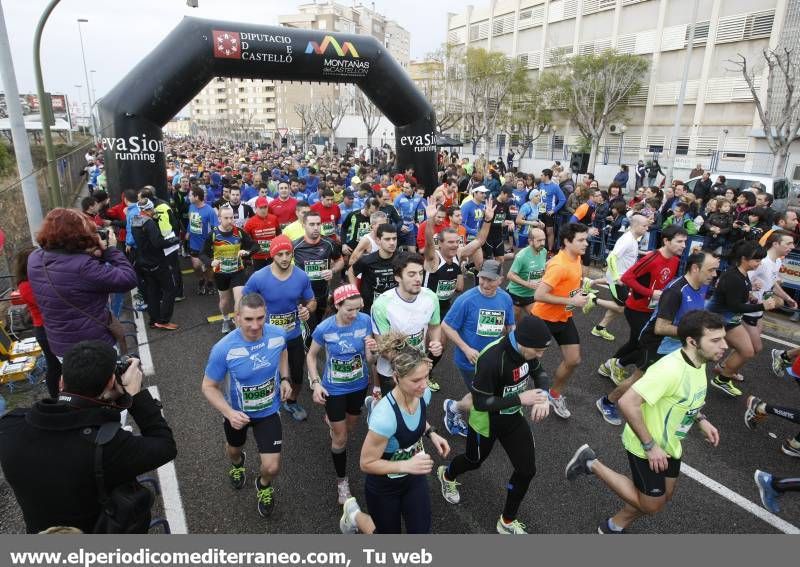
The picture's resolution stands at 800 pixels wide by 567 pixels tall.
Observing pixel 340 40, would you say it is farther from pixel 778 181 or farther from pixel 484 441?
pixel 778 181

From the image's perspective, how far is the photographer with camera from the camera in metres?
2.03

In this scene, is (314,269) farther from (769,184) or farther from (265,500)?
(769,184)

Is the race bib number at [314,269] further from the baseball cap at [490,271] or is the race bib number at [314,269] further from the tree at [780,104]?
the tree at [780,104]

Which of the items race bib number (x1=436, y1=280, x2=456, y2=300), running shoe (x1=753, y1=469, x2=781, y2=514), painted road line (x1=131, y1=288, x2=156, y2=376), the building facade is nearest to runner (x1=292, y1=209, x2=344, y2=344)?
race bib number (x1=436, y1=280, x2=456, y2=300)

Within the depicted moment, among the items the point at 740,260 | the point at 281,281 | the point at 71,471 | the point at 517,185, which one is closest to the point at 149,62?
the point at 281,281

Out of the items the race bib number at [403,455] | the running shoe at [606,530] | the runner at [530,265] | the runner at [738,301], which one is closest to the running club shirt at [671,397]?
the running shoe at [606,530]

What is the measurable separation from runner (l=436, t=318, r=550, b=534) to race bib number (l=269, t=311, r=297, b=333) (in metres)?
2.17

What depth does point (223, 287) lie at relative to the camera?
290 inches

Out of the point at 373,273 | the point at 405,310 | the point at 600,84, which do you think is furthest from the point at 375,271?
the point at 600,84

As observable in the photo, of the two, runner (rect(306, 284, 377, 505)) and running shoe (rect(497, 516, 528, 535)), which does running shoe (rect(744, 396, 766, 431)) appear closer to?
running shoe (rect(497, 516, 528, 535))

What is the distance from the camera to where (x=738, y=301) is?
5.12m

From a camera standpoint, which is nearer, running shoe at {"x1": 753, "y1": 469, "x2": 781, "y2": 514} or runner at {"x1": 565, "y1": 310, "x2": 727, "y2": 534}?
runner at {"x1": 565, "y1": 310, "x2": 727, "y2": 534}

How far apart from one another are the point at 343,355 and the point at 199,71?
362 inches

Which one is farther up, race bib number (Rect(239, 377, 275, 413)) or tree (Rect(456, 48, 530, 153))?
tree (Rect(456, 48, 530, 153))
